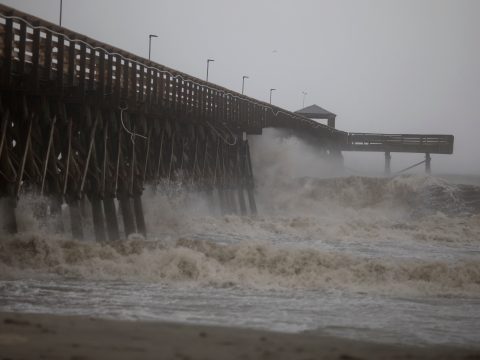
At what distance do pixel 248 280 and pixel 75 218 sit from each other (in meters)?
5.27

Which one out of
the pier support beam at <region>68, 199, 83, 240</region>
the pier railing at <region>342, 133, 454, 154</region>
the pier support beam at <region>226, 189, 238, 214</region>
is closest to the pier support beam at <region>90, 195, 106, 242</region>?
the pier support beam at <region>68, 199, 83, 240</region>

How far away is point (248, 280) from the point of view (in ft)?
40.5

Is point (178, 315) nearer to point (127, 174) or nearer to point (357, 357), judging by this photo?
point (357, 357)

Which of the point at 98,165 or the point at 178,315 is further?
the point at 98,165

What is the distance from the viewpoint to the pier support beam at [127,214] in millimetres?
18719

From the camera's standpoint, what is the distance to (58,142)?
16000 mm

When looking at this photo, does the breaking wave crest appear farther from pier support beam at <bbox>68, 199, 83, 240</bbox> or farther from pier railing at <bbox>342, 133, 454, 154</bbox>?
pier railing at <bbox>342, 133, 454, 154</bbox>

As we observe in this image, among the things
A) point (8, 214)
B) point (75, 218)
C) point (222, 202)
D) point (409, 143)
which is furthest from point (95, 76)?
point (409, 143)

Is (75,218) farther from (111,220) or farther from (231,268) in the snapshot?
(231,268)

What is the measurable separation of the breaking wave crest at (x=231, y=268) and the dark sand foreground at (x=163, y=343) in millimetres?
3943

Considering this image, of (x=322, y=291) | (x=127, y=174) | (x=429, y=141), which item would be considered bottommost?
(x=322, y=291)

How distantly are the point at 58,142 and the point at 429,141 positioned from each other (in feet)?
148

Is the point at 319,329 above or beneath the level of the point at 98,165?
beneath

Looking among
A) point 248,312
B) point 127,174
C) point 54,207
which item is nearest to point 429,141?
point 127,174
